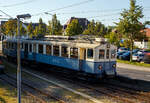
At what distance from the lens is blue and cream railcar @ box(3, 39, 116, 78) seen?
14484mm

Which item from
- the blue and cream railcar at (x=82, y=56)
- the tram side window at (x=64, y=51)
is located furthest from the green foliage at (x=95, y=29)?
the tram side window at (x=64, y=51)

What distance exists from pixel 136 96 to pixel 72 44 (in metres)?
6.68

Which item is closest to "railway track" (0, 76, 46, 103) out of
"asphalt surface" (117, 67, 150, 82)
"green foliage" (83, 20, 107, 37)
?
"asphalt surface" (117, 67, 150, 82)

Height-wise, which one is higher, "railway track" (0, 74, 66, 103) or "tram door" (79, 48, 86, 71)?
"tram door" (79, 48, 86, 71)

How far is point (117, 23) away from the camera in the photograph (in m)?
27.8

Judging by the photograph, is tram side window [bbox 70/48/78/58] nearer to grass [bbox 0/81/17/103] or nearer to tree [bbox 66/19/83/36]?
grass [bbox 0/81/17/103]

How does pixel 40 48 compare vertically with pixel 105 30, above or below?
below

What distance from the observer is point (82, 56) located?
15.0 metres

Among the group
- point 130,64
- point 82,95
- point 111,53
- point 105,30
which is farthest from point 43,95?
point 105,30

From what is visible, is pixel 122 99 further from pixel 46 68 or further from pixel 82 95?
pixel 46 68

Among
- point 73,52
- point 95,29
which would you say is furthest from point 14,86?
point 95,29

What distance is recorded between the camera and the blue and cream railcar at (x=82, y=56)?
47.5 ft

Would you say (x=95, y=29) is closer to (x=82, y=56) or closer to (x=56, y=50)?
(x=56, y=50)

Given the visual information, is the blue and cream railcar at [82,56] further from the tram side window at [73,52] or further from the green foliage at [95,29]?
the green foliage at [95,29]
